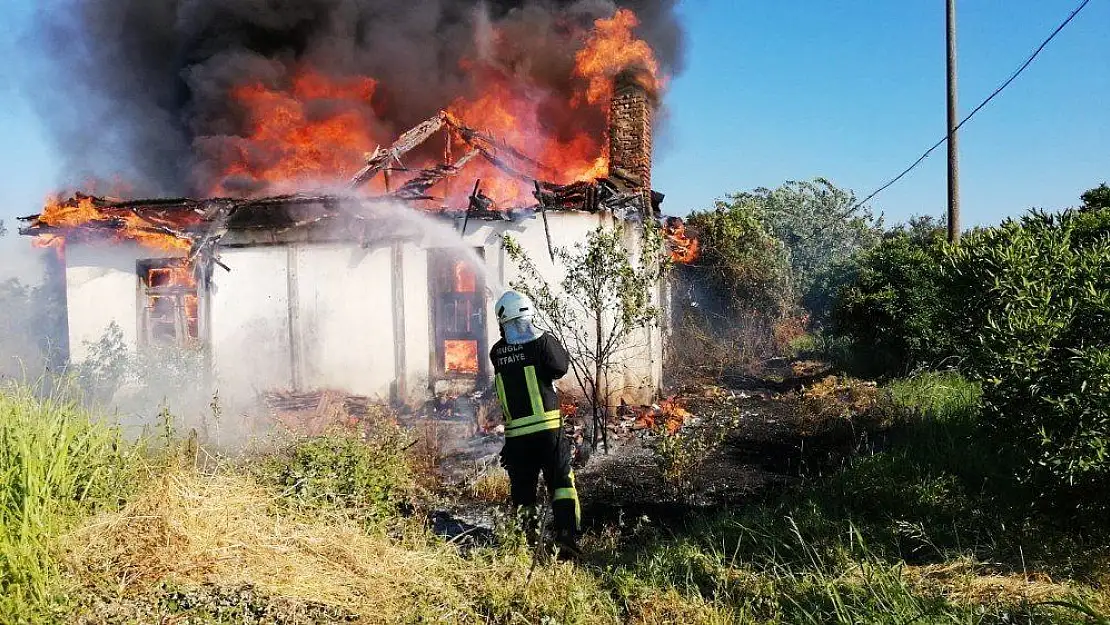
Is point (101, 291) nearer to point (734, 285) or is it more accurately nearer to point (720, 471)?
point (720, 471)

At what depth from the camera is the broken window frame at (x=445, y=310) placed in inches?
451

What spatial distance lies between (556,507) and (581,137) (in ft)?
38.1

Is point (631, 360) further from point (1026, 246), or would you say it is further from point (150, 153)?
point (150, 153)

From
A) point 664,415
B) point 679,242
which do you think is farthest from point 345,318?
point 679,242

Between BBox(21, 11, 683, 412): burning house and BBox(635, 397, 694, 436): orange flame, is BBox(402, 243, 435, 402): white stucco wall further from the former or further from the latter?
BBox(635, 397, 694, 436): orange flame

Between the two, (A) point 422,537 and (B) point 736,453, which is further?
(B) point 736,453

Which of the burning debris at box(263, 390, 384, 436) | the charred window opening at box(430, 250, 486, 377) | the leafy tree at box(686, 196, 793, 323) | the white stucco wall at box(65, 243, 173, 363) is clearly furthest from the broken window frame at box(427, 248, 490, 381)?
the leafy tree at box(686, 196, 793, 323)

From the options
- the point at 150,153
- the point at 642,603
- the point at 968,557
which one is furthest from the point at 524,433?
the point at 150,153

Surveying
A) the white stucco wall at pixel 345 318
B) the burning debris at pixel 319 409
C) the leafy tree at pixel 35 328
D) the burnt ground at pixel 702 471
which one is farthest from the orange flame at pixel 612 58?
the leafy tree at pixel 35 328

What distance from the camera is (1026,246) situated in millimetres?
3898

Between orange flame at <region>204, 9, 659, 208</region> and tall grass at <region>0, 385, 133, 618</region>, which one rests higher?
orange flame at <region>204, 9, 659, 208</region>

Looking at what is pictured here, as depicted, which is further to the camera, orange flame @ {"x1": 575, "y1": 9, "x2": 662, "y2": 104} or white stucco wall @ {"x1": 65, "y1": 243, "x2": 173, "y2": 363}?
orange flame @ {"x1": 575, "y1": 9, "x2": 662, "y2": 104}

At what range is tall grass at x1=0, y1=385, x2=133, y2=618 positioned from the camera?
3029mm

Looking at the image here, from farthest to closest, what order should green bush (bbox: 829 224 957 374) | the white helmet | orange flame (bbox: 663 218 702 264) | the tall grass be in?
1. orange flame (bbox: 663 218 702 264)
2. green bush (bbox: 829 224 957 374)
3. the white helmet
4. the tall grass
